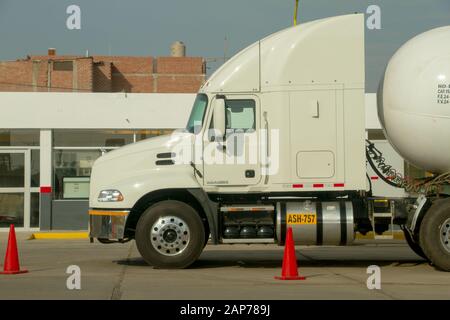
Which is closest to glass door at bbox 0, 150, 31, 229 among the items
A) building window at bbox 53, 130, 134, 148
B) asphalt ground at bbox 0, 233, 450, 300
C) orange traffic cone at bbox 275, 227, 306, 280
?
building window at bbox 53, 130, 134, 148

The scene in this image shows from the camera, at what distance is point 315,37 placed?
13.2 metres

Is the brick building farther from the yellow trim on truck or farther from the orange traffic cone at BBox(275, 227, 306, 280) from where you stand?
the orange traffic cone at BBox(275, 227, 306, 280)

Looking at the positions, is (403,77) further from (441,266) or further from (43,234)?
(43,234)

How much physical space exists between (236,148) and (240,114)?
574mm

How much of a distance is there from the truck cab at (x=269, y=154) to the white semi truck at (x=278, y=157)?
0.7 inches

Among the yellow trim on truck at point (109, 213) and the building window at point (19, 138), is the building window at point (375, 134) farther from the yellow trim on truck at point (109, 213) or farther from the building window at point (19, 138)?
the yellow trim on truck at point (109, 213)

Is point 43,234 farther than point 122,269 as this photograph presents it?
Yes

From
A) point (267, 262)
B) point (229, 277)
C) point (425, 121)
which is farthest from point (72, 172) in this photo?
point (425, 121)

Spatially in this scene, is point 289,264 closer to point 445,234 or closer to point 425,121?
point 445,234

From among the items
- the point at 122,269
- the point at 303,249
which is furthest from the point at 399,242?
the point at 122,269

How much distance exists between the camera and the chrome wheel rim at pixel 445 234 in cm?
1277

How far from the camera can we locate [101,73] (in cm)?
5909

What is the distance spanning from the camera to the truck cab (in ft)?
43.2
